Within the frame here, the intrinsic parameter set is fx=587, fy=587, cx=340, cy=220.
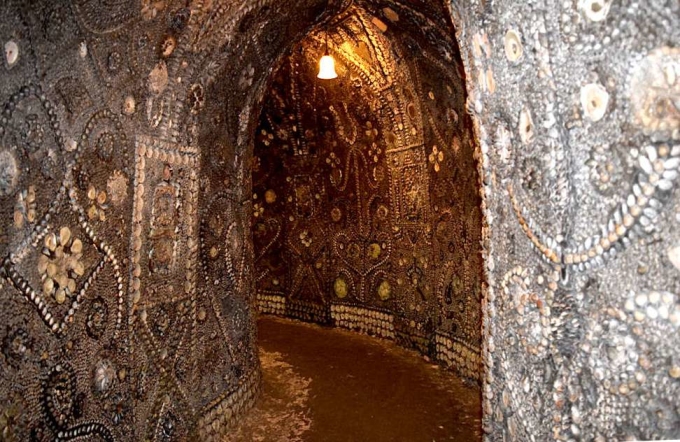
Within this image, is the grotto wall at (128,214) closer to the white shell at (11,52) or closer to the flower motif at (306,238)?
the white shell at (11,52)

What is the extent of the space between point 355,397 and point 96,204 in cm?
236

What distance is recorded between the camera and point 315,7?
360cm

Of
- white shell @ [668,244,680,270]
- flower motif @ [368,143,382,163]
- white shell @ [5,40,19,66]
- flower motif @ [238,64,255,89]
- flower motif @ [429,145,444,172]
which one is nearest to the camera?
white shell @ [668,244,680,270]

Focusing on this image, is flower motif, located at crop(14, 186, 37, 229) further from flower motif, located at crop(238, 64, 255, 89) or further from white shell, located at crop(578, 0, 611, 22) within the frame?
white shell, located at crop(578, 0, 611, 22)

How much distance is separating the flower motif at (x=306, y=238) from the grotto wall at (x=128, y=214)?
2.28 meters

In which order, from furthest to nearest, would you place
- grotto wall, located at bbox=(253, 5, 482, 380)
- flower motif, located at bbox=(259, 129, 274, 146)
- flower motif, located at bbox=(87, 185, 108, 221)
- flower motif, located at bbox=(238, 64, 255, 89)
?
flower motif, located at bbox=(259, 129, 274, 146) < grotto wall, located at bbox=(253, 5, 482, 380) < flower motif, located at bbox=(238, 64, 255, 89) < flower motif, located at bbox=(87, 185, 108, 221)

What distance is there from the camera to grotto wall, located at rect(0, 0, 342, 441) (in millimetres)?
2025

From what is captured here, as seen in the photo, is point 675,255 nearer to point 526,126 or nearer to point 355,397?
point 526,126

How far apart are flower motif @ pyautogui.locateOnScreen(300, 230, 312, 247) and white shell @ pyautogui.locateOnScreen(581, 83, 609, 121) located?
4.95 meters

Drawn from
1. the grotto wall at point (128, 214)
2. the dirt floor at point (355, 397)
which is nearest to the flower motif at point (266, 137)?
the dirt floor at point (355, 397)

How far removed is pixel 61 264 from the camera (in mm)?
2203

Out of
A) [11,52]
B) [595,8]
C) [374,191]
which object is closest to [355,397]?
[374,191]

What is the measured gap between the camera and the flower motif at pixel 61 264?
212 centimetres

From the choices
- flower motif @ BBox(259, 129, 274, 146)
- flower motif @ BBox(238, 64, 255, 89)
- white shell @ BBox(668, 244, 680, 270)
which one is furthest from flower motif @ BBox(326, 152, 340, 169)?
white shell @ BBox(668, 244, 680, 270)
